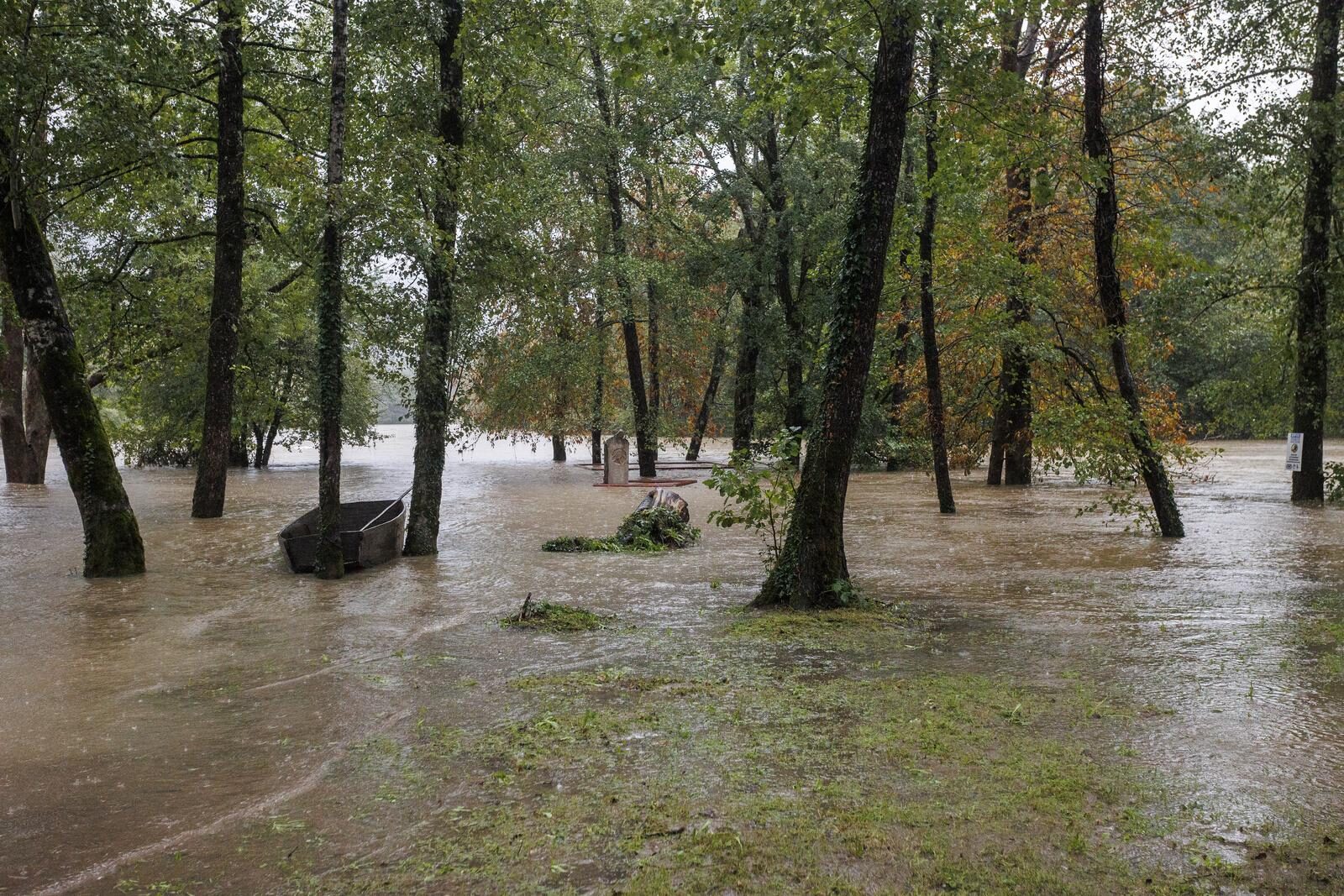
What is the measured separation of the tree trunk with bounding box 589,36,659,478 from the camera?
84.6ft

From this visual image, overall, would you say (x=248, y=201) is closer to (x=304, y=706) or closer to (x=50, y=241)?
(x=50, y=241)

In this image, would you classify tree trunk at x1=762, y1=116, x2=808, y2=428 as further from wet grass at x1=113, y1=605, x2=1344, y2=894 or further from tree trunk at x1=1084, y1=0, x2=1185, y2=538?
wet grass at x1=113, y1=605, x2=1344, y2=894

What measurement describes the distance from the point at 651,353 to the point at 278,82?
705 inches

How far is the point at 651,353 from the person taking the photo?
35.3 metres

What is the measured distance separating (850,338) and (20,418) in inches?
948

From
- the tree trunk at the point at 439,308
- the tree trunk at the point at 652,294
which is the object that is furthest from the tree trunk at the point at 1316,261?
the tree trunk at the point at 652,294

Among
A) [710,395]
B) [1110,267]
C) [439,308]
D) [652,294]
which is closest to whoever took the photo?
[439,308]

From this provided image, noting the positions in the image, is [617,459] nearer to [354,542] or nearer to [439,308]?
[439,308]

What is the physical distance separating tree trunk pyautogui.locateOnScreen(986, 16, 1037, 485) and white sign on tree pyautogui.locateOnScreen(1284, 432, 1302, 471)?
484 centimetres

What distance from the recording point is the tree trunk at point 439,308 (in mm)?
13531

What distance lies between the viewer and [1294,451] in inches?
794

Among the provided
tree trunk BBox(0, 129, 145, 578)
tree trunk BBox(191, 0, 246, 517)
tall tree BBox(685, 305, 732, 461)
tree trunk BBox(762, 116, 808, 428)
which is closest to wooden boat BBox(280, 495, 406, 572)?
tree trunk BBox(0, 129, 145, 578)

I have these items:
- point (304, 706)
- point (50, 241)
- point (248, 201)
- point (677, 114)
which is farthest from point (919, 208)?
point (50, 241)

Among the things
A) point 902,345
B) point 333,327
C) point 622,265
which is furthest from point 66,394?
point 902,345
